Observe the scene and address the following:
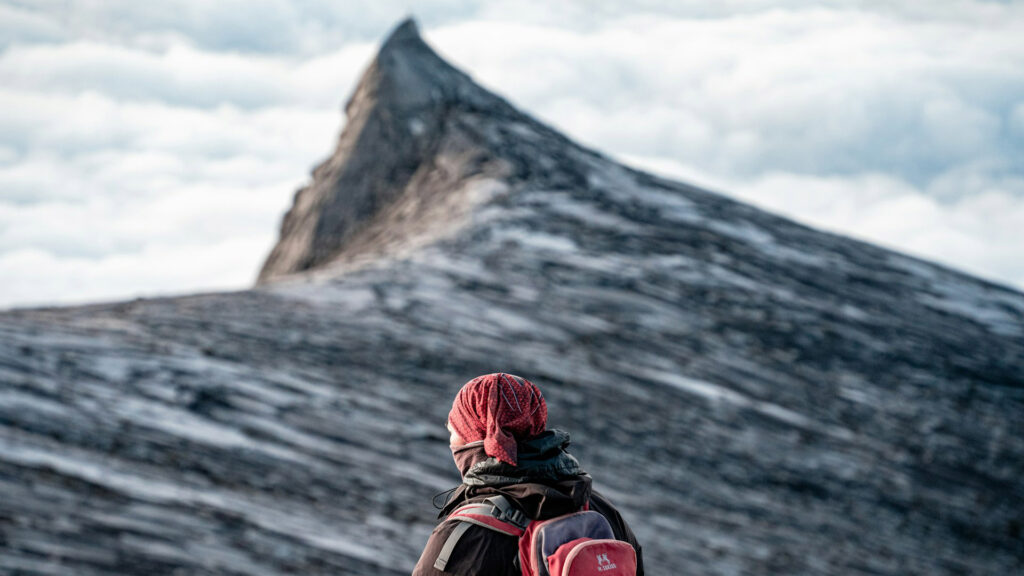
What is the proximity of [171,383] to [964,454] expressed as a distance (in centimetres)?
851

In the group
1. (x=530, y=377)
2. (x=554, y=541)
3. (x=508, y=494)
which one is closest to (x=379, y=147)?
(x=530, y=377)

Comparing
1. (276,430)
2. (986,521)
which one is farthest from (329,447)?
(986,521)

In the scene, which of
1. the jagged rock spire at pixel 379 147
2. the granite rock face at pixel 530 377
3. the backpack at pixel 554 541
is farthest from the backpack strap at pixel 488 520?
the jagged rock spire at pixel 379 147

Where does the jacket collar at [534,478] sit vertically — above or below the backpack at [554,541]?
above

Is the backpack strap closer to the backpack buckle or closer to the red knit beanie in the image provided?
the backpack buckle

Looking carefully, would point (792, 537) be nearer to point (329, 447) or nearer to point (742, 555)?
point (742, 555)

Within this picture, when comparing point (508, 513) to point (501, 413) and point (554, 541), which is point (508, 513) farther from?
point (501, 413)

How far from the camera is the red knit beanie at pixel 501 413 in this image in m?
2.52

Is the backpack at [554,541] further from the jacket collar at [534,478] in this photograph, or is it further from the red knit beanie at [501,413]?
the red knit beanie at [501,413]

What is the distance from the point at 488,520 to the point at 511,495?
10cm

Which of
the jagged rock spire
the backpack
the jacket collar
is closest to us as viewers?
the backpack

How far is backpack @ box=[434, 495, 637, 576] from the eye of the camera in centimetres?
234

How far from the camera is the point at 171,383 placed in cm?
735

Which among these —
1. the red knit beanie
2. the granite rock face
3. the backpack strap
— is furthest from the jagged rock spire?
Answer: the backpack strap
